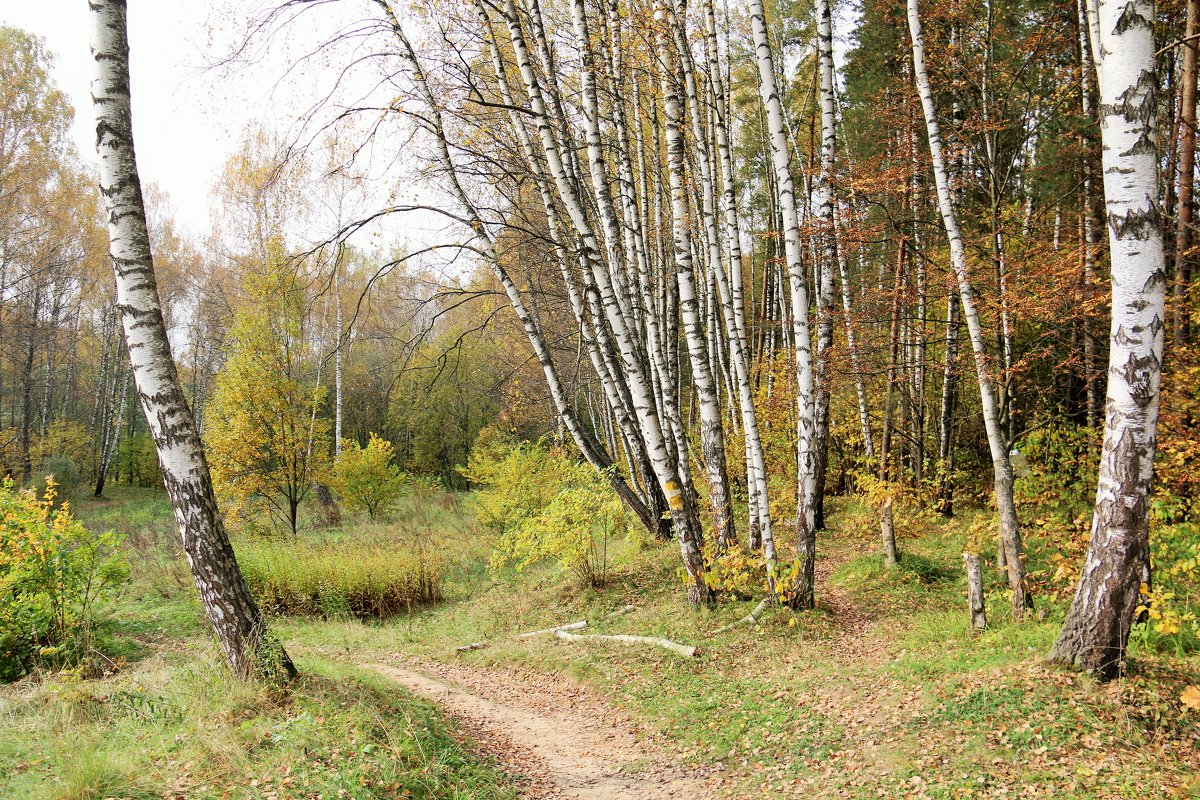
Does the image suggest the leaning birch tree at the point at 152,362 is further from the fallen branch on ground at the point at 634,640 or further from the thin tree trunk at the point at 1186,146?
the thin tree trunk at the point at 1186,146

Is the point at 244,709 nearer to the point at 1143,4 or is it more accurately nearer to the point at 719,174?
the point at 1143,4

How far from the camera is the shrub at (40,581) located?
557 centimetres

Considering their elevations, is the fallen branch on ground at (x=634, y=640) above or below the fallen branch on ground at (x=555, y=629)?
above

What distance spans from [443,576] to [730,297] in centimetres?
724

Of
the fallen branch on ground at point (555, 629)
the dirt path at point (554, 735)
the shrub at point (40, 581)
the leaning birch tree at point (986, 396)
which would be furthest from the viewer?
the fallen branch on ground at point (555, 629)

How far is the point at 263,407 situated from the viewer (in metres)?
13.5

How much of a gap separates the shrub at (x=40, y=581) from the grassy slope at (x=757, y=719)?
0.74m

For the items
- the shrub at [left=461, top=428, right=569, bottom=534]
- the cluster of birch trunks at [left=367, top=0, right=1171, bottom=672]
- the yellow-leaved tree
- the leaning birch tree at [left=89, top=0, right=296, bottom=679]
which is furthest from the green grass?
the yellow-leaved tree

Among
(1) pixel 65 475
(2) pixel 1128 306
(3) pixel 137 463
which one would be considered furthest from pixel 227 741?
(3) pixel 137 463

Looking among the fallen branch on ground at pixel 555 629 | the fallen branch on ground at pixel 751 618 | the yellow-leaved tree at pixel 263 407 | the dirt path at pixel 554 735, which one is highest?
the yellow-leaved tree at pixel 263 407

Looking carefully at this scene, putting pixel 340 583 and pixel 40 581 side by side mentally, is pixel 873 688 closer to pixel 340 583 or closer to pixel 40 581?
pixel 40 581

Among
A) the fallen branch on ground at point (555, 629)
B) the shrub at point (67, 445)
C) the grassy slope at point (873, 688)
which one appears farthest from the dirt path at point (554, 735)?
the shrub at point (67, 445)

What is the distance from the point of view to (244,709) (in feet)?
12.4

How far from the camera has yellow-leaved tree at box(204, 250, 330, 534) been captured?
13297mm
